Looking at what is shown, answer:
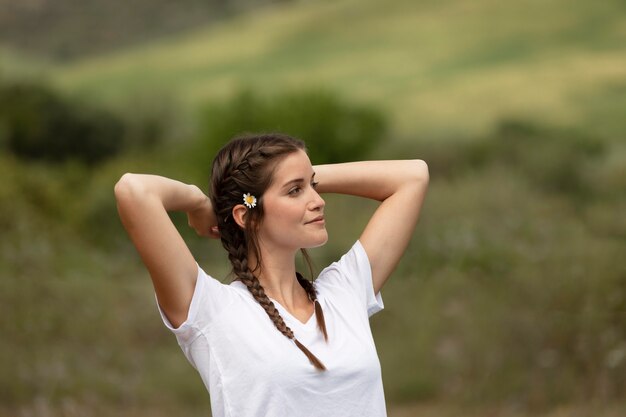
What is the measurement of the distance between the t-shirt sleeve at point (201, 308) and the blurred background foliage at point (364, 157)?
361 centimetres

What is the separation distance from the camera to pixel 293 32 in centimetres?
695

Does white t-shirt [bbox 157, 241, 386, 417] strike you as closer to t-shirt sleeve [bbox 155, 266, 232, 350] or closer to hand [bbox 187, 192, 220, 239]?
t-shirt sleeve [bbox 155, 266, 232, 350]

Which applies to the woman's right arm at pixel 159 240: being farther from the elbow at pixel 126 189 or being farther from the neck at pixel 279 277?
the neck at pixel 279 277

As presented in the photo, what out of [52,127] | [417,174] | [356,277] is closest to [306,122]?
[52,127]

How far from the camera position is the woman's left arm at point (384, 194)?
Result: 214cm

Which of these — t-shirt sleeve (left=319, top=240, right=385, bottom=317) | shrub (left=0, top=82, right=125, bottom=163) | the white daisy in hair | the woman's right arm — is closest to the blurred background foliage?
shrub (left=0, top=82, right=125, bottom=163)

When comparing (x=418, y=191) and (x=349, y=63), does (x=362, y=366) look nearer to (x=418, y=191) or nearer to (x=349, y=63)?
(x=418, y=191)

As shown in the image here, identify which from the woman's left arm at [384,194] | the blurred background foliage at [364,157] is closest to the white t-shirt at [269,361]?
the woman's left arm at [384,194]

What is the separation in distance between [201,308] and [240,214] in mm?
214

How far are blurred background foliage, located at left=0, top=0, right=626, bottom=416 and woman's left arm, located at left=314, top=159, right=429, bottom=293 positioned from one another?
3191 millimetres

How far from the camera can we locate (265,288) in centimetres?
199

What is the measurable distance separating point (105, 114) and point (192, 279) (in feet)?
17.0

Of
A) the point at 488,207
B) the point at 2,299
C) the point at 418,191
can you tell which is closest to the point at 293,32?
the point at 488,207

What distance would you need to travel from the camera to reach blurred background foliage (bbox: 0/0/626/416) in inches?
219
